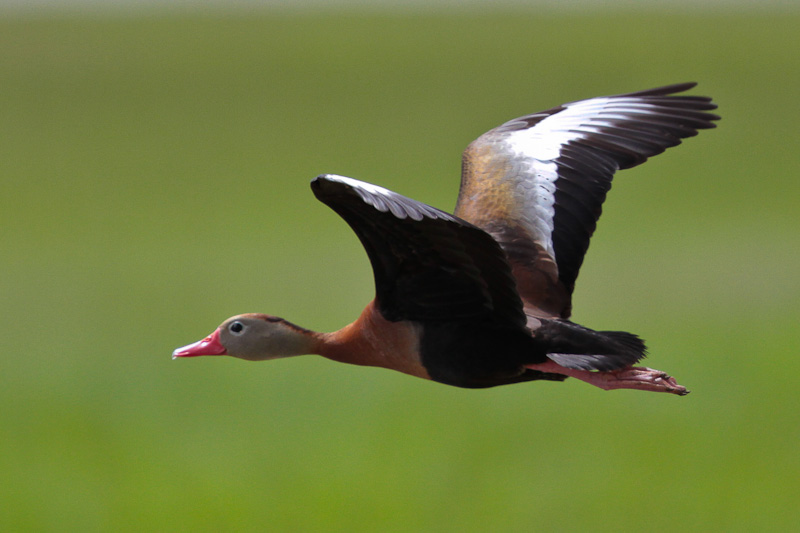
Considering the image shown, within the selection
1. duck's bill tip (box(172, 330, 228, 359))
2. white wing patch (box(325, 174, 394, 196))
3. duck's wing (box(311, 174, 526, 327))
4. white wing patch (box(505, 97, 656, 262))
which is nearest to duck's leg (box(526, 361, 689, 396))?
duck's wing (box(311, 174, 526, 327))

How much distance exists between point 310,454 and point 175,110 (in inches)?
488

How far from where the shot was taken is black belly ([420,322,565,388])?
5.15 m

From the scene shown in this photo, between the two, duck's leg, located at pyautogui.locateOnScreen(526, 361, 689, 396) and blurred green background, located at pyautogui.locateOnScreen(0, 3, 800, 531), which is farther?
blurred green background, located at pyautogui.locateOnScreen(0, 3, 800, 531)

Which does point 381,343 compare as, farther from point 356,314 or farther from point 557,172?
point 356,314

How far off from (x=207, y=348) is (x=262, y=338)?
312mm

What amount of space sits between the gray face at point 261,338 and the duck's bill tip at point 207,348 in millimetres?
47

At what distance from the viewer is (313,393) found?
22.1 meters

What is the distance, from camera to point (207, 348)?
561 centimetres

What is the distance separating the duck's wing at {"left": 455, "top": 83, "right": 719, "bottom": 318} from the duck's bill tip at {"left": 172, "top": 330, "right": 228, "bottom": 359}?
1.41 meters

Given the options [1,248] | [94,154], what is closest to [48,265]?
[1,248]

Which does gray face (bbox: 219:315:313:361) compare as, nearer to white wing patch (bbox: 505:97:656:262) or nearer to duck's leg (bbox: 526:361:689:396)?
duck's leg (bbox: 526:361:689:396)

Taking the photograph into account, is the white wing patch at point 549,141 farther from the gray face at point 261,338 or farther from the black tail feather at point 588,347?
the gray face at point 261,338

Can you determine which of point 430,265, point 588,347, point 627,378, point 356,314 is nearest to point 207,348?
point 430,265

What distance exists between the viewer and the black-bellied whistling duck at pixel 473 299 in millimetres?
4871
